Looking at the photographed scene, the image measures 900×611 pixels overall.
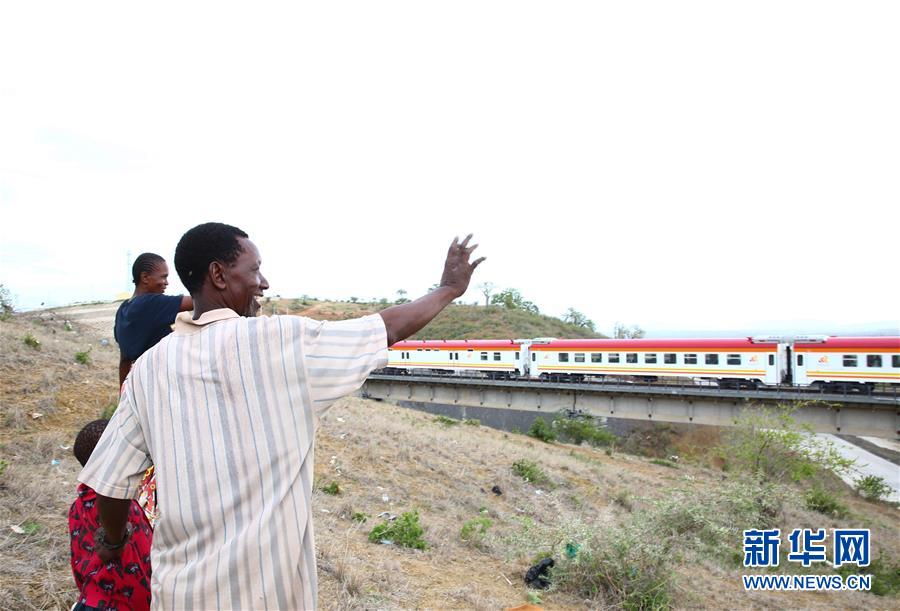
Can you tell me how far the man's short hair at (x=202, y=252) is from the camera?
150cm

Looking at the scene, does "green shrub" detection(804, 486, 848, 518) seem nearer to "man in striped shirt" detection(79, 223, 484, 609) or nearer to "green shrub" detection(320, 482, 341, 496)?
"green shrub" detection(320, 482, 341, 496)

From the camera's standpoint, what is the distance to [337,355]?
1279 mm

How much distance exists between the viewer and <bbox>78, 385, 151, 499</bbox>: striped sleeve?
1446 millimetres

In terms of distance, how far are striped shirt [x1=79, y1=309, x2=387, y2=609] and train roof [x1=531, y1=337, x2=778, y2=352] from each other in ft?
77.9

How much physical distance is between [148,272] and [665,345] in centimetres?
2366

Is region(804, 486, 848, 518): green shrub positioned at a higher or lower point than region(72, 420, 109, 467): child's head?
lower

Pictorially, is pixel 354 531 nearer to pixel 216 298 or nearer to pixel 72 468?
pixel 72 468

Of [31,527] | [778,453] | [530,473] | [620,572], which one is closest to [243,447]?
[31,527]

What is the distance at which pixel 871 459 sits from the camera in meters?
30.8

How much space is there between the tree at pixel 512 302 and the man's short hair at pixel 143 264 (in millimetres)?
65236

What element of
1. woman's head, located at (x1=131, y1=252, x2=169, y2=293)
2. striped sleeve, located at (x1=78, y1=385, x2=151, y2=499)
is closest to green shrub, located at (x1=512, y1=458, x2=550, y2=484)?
woman's head, located at (x1=131, y1=252, x2=169, y2=293)

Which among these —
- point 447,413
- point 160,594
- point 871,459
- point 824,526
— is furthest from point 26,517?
point 871,459

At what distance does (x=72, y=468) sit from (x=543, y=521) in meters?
6.71

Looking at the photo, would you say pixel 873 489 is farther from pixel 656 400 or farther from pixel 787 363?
pixel 656 400
